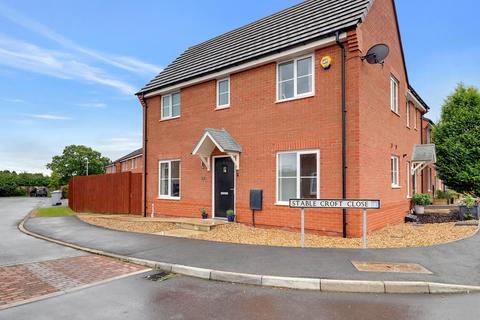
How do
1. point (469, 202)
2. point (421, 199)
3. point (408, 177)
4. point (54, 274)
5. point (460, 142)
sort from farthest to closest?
point (460, 142), point (408, 177), point (421, 199), point (469, 202), point (54, 274)

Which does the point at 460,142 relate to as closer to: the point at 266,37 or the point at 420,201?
the point at 420,201

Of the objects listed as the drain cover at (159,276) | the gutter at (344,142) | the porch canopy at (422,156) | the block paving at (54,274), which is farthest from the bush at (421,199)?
the block paving at (54,274)

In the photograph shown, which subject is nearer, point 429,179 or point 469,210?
point 469,210

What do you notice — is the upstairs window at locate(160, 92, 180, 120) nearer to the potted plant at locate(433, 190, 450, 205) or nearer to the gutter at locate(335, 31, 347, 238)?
the gutter at locate(335, 31, 347, 238)

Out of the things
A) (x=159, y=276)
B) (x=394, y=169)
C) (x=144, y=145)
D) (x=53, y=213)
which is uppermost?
(x=144, y=145)

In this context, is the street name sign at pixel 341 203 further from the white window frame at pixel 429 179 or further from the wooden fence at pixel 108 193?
the white window frame at pixel 429 179

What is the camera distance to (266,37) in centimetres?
1277

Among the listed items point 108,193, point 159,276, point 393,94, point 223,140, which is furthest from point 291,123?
point 108,193

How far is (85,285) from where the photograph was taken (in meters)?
5.91

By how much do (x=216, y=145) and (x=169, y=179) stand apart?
444 cm

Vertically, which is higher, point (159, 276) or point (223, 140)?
point (223, 140)

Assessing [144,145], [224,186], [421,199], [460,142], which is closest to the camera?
[224,186]

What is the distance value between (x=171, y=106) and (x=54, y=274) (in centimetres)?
1005

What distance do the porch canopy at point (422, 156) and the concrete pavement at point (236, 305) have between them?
1164 centimetres
